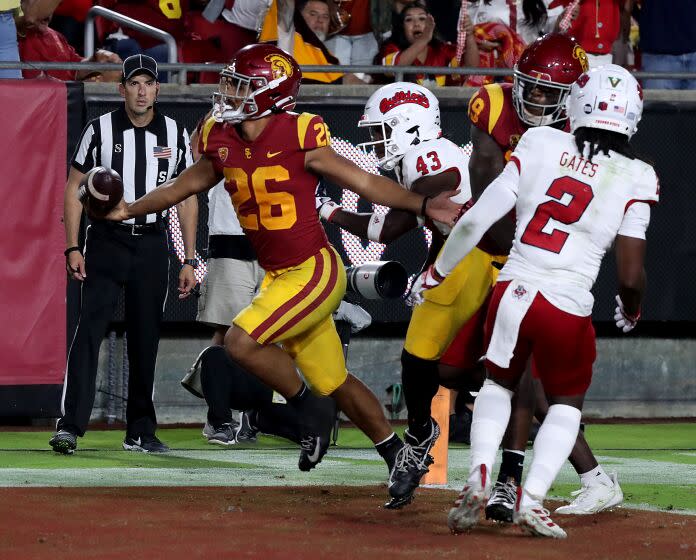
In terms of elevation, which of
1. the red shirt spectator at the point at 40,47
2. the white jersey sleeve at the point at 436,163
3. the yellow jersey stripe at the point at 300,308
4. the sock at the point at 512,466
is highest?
the red shirt spectator at the point at 40,47

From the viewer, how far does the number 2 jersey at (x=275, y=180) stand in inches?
219

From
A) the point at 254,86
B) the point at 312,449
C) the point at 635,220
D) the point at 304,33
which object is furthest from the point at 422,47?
the point at 635,220

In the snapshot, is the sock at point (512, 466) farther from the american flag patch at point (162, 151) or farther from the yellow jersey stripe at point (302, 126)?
the american flag patch at point (162, 151)

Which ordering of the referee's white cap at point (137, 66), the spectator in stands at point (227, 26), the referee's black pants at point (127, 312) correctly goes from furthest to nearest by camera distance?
1. the spectator in stands at point (227, 26)
2. the referee's white cap at point (137, 66)
3. the referee's black pants at point (127, 312)

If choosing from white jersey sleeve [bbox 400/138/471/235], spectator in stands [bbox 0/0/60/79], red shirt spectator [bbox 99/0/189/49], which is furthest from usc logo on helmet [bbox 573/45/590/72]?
red shirt spectator [bbox 99/0/189/49]

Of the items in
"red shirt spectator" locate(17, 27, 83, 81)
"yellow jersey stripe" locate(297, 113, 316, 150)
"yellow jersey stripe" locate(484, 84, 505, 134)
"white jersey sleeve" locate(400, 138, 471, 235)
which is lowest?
"white jersey sleeve" locate(400, 138, 471, 235)

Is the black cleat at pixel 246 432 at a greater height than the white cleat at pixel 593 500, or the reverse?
the white cleat at pixel 593 500

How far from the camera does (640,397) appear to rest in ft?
32.2

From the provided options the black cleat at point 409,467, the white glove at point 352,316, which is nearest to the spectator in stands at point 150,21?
the white glove at point 352,316

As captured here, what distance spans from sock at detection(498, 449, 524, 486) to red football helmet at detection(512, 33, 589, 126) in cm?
136

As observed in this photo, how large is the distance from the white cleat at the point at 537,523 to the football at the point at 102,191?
89.6 inches

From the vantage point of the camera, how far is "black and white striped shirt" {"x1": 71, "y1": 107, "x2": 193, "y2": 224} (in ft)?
24.6

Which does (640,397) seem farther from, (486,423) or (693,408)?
(486,423)

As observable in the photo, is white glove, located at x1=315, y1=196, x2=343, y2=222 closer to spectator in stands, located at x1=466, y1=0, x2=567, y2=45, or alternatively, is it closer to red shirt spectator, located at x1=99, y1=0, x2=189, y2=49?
red shirt spectator, located at x1=99, y1=0, x2=189, y2=49
